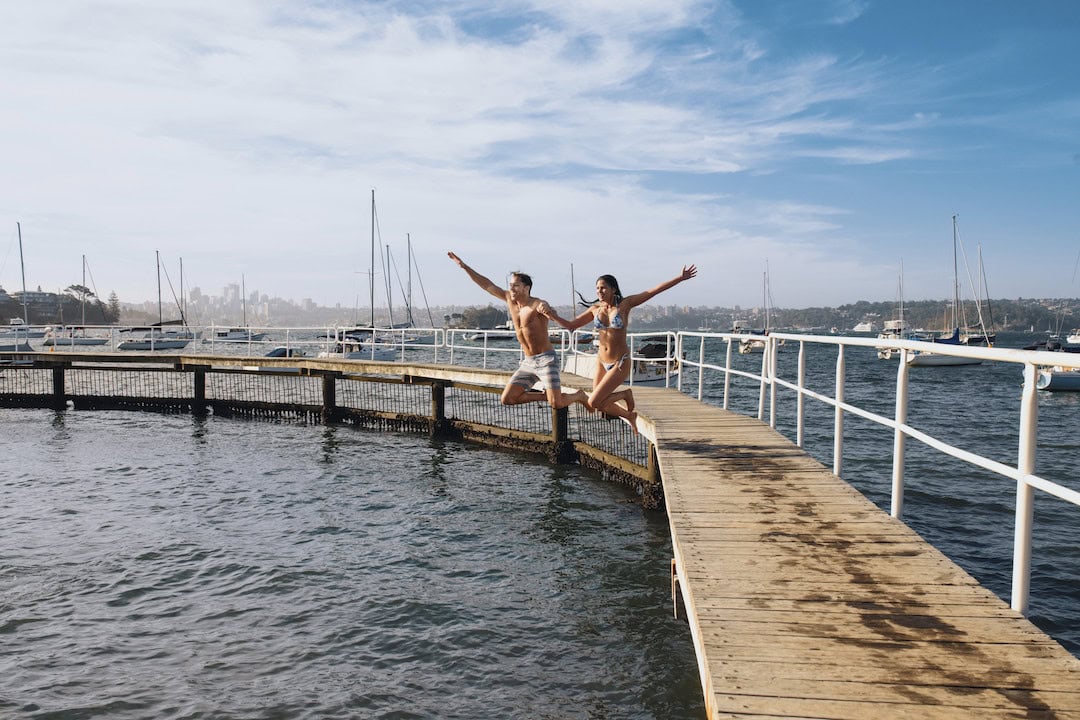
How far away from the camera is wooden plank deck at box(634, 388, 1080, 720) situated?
2.79 meters

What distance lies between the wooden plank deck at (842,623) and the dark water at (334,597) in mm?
1523

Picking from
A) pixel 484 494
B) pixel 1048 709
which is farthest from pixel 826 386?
pixel 1048 709

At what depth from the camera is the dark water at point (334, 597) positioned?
5555mm

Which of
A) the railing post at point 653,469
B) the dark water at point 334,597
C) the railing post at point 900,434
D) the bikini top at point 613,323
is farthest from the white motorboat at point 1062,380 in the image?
the railing post at point 900,434

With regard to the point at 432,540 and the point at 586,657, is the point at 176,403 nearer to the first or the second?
the point at 432,540

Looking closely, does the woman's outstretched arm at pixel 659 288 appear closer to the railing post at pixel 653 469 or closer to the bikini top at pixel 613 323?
the bikini top at pixel 613 323

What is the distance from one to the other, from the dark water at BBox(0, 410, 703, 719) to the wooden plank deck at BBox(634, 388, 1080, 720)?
1523 millimetres

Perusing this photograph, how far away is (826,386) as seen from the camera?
46656 millimetres

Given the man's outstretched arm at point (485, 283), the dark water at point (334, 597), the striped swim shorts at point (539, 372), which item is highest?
the man's outstretched arm at point (485, 283)

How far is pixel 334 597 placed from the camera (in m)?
7.48

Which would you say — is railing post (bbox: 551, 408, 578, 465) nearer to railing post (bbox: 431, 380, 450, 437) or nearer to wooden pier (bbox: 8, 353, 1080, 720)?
Result: railing post (bbox: 431, 380, 450, 437)

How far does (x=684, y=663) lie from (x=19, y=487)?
39.8 feet

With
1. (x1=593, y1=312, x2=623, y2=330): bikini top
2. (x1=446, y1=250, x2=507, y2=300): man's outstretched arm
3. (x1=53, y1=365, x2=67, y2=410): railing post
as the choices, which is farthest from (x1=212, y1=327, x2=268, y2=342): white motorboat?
(x1=593, y1=312, x2=623, y2=330): bikini top

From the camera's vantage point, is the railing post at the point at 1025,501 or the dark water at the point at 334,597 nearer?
the railing post at the point at 1025,501
